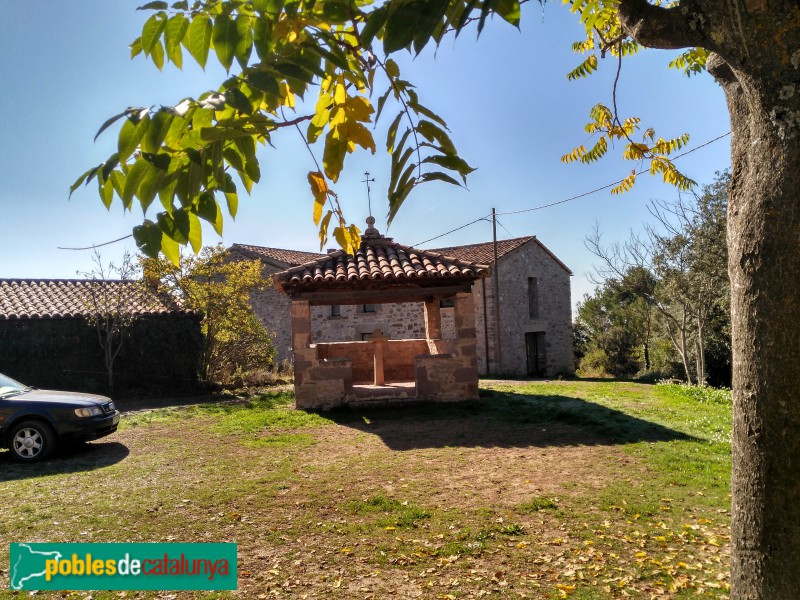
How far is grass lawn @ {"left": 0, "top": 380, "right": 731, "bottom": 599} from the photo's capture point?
12.3 ft

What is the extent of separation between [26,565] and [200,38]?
13.2 feet

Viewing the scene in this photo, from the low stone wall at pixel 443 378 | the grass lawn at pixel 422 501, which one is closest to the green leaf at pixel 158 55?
the grass lawn at pixel 422 501

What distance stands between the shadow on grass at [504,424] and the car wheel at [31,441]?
4.41m

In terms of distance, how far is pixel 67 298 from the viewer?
17.3 meters

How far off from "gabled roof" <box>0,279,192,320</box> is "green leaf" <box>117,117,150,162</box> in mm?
16910

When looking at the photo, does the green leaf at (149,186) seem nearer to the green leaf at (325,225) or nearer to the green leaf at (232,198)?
the green leaf at (232,198)

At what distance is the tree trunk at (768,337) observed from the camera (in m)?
1.73

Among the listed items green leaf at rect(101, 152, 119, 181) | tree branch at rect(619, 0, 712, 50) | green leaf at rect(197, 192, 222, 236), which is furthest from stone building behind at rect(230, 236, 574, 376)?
green leaf at rect(101, 152, 119, 181)

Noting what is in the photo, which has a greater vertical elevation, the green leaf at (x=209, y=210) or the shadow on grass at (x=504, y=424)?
the green leaf at (x=209, y=210)

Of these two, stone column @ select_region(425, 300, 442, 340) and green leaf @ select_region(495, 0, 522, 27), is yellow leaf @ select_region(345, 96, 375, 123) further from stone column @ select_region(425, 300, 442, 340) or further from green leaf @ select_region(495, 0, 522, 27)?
stone column @ select_region(425, 300, 442, 340)

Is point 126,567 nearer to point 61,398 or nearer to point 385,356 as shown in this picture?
point 61,398

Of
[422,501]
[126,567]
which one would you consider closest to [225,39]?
[126,567]

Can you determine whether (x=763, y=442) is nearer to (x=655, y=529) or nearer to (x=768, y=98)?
(x=768, y=98)

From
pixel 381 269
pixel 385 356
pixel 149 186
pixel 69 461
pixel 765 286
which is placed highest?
pixel 381 269
